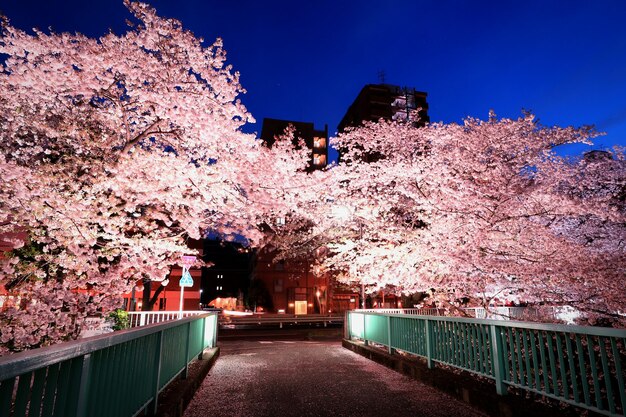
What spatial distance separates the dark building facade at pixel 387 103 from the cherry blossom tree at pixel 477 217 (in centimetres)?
4194

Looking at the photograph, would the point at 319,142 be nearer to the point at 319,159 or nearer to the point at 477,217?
the point at 319,159

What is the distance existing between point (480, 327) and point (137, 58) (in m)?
10.7

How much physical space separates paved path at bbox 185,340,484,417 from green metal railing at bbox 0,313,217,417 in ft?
4.94

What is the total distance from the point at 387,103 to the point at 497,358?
58.7 meters

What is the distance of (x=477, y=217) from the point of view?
11398 millimetres

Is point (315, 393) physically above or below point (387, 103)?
below

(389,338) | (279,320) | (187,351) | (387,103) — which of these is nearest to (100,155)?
(187,351)

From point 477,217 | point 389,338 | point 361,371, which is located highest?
point 477,217

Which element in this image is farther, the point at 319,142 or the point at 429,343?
the point at 319,142

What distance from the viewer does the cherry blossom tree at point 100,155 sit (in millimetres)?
8195

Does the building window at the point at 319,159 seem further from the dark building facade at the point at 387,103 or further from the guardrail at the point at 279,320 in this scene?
the guardrail at the point at 279,320

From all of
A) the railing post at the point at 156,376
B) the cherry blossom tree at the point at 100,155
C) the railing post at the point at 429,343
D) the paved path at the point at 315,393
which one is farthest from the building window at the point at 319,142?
the railing post at the point at 156,376

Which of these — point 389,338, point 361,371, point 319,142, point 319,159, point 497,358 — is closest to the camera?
point 497,358

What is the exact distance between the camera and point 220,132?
1139 cm
